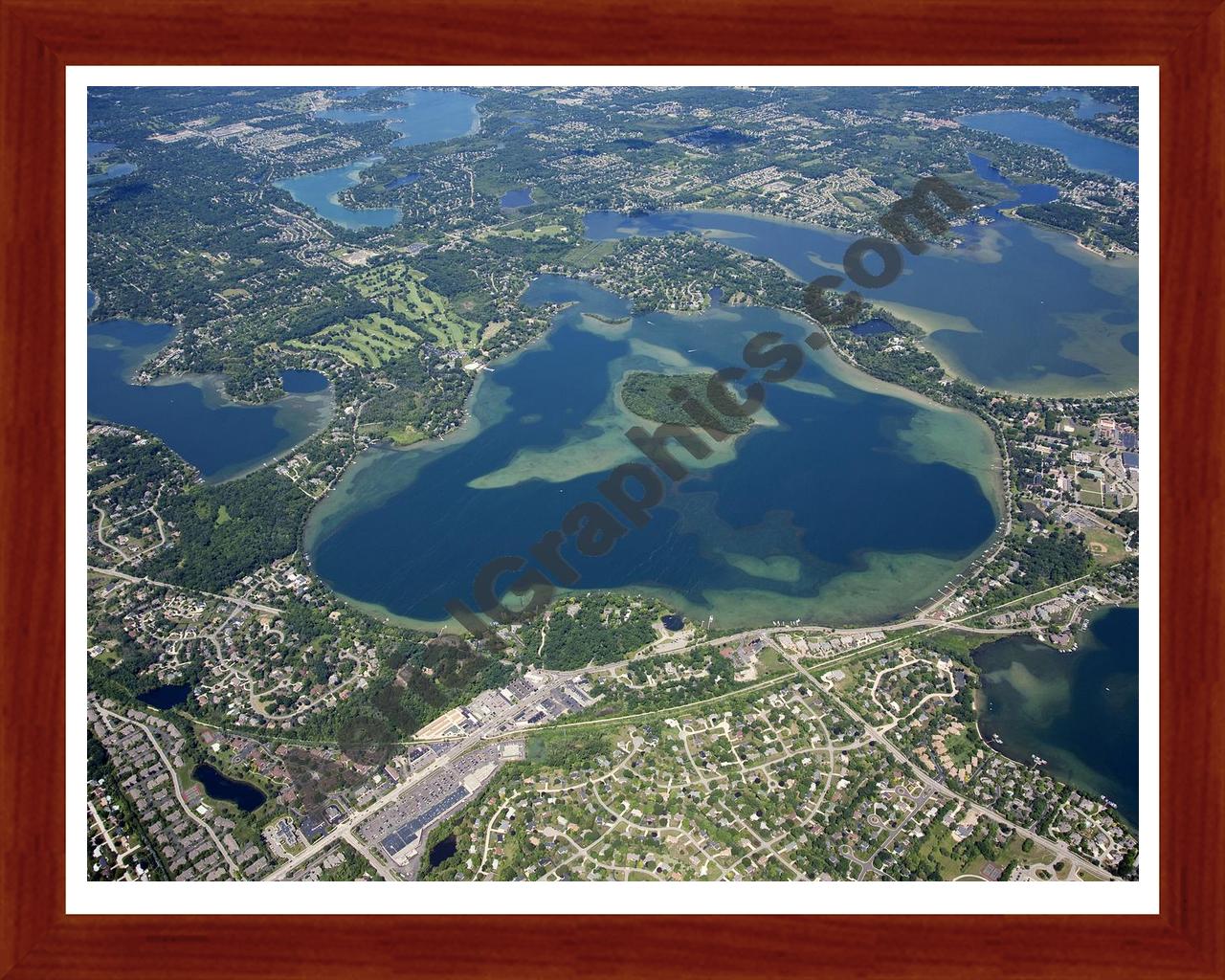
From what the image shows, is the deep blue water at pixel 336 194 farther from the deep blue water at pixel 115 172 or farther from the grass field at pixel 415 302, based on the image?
the deep blue water at pixel 115 172

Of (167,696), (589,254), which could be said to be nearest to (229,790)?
(167,696)

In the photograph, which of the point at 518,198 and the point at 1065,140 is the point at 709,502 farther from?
the point at 1065,140

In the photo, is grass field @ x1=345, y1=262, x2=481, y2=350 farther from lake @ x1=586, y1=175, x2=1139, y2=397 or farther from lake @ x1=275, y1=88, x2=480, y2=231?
lake @ x1=586, y1=175, x2=1139, y2=397

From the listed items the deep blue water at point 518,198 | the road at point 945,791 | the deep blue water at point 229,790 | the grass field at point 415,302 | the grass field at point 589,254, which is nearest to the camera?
the road at point 945,791

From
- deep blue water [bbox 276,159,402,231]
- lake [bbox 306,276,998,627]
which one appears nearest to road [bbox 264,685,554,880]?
lake [bbox 306,276,998,627]

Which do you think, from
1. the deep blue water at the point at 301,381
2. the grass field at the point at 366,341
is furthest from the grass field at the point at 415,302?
the deep blue water at the point at 301,381

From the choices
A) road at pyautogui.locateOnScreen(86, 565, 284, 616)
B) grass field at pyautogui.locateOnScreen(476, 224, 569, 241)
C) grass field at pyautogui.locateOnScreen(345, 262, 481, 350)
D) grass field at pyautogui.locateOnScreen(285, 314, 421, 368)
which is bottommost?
road at pyautogui.locateOnScreen(86, 565, 284, 616)

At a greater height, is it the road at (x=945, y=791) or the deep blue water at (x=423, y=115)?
the deep blue water at (x=423, y=115)
